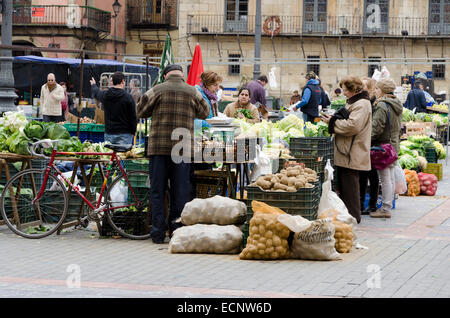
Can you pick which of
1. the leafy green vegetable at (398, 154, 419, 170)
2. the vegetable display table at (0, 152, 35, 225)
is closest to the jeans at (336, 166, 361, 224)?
the vegetable display table at (0, 152, 35, 225)

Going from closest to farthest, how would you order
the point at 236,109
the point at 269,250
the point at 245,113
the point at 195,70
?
the point at 269,250, the point at 195,70, the point at 245,113, the point at 236,109

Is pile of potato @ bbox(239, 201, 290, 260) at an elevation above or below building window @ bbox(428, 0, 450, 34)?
below

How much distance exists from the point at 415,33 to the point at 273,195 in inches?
1489

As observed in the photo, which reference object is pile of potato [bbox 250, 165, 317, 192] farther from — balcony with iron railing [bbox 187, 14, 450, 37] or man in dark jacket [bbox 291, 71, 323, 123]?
balcony with iron railing [bbox 187, 14, 450, 37]

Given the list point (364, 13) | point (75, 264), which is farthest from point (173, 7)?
point (75, 264)

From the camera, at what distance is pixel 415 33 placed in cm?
4462

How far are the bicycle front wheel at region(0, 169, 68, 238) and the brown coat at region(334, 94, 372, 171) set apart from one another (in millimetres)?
3569

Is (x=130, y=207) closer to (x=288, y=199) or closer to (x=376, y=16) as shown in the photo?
(x=288, y=199)

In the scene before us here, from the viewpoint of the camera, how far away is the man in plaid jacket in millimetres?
9391

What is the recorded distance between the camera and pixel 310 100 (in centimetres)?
1802

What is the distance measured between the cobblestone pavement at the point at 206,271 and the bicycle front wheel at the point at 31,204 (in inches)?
7.4

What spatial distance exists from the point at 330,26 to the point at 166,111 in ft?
122

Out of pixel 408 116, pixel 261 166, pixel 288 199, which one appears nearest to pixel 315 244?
pixel 288 199

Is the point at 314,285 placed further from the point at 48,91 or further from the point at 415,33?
the point at 415,33
